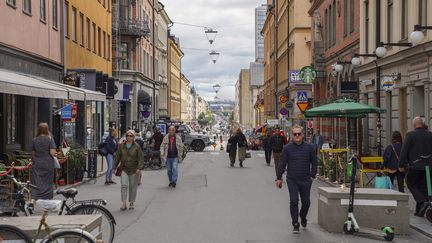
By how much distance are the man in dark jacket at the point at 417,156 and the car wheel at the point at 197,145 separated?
111 feet

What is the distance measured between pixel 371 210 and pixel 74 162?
34.0 feet

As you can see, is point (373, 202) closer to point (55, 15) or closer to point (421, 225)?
point (421, 225)

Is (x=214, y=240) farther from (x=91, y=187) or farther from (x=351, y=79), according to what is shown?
(x=351, y=79)

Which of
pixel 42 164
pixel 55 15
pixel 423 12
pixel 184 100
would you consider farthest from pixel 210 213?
pixel 184 100

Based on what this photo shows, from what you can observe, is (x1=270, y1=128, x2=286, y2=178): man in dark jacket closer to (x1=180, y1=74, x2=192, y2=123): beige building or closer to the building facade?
the building facade

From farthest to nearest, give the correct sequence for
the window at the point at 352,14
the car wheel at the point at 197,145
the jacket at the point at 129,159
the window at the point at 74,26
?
the car wheel at the point at 197,145 < the window at the point at 74,26 < the window at the point at 352,14 < the jacket at the point at 129,159

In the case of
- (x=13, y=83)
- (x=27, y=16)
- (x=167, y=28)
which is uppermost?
(x=167, y=28)

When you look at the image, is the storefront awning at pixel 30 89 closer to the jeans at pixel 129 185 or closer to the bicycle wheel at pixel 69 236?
the jeans at pixel 129 185

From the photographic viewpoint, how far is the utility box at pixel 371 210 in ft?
36.6

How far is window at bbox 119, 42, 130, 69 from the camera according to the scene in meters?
52.1

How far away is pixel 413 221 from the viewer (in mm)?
12266

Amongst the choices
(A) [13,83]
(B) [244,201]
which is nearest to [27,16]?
(A) [13,83]

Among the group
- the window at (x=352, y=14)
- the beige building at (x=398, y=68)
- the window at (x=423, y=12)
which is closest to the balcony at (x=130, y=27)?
the window at (x=352, y=14)

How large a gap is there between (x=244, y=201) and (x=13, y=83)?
19.1 feet
